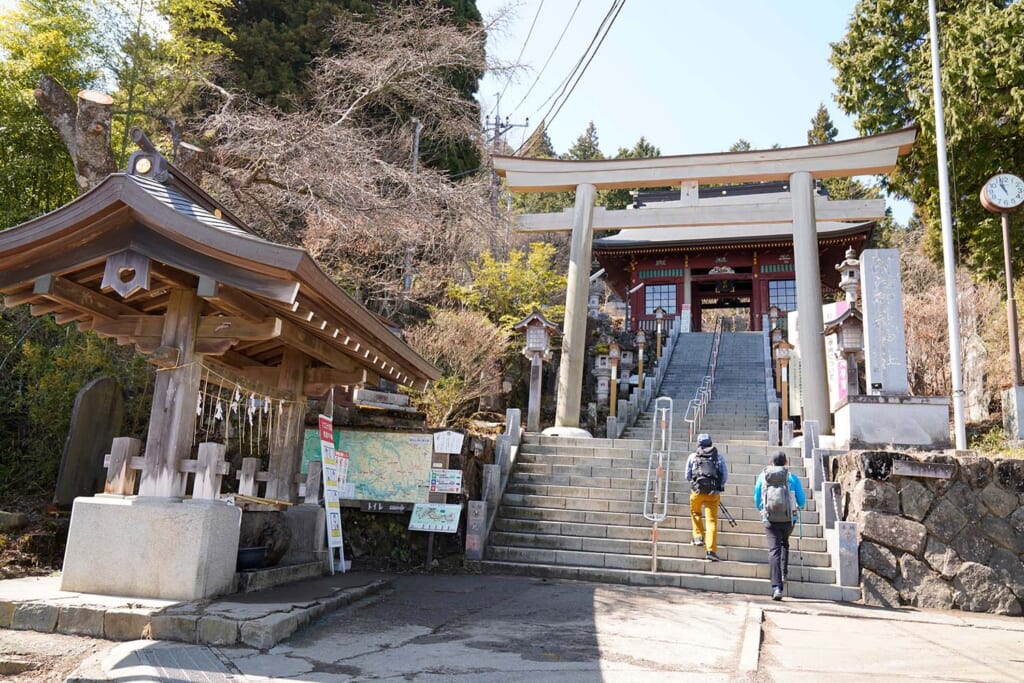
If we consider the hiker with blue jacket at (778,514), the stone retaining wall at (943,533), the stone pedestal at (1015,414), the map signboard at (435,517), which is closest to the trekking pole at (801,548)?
the hiker with blue jacket at (778,514)

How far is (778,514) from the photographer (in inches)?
307

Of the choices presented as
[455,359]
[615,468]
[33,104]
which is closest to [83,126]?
[33,104]

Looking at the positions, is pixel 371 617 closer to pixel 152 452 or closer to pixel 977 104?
pixel 152 452

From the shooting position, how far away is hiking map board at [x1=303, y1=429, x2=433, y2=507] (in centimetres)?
950

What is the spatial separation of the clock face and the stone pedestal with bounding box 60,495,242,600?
1285 cm

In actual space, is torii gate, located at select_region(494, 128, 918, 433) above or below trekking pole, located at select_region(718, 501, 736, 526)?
above

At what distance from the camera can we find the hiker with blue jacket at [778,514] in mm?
7805

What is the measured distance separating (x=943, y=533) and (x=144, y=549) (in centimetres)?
841

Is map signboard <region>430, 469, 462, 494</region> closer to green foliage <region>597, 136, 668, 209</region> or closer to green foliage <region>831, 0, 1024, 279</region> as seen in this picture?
green foliage <region>831, 0, 1024, 279</region>

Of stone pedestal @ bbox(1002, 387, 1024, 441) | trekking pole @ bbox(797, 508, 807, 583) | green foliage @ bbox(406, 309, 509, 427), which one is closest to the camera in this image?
trekking pole @ bbox(797, 508, 807, 583)

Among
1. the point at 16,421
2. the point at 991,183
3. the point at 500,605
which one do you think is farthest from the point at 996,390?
the point at 16,421

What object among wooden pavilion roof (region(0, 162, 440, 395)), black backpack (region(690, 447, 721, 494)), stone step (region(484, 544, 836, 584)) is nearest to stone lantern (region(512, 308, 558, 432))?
stone step (region(484, 544, 836, 584))

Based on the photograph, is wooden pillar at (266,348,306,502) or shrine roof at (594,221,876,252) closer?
wooden pillar at (266,348,306,502)

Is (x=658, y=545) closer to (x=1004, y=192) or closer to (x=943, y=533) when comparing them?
(x=943, y=533)
